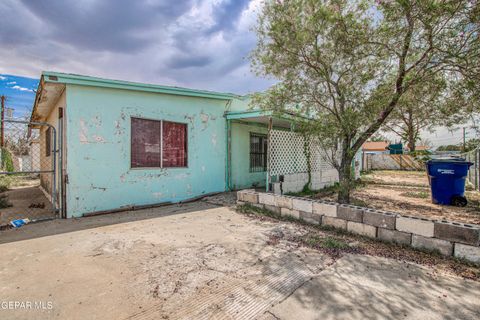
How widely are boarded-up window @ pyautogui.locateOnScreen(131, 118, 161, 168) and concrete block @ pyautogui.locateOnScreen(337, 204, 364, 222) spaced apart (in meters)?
4.63

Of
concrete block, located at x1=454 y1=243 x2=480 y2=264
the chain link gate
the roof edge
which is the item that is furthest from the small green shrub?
concrete block, located at x1=454 y1=243 x2=480 y2=264

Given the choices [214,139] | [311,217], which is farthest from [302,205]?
[214,139]

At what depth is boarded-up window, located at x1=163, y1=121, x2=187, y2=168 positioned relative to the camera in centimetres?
645

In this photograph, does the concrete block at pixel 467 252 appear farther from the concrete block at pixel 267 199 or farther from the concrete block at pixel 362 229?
the concrete block at pixel 267 199

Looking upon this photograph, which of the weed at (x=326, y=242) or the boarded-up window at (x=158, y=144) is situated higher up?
the boarded-up window at (x=158, y=144)

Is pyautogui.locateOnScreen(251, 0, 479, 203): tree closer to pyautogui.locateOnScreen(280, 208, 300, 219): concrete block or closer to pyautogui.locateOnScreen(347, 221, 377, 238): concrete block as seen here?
pyautogui.locateOnScreen(280, 208, 300, 219): concrete block

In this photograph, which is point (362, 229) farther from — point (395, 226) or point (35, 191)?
point (35, 191)

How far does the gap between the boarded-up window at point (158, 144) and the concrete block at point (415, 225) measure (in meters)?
5.32

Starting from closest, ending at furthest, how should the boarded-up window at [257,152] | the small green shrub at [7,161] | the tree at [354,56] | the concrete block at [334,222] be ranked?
the tree at [354,56]
the concrete block at [334,222]
the boarded-up window at [257,152]
the small green shrub at [7,161]

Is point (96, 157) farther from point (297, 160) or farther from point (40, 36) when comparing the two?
point (297, 160)

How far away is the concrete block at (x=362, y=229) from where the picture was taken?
371cm

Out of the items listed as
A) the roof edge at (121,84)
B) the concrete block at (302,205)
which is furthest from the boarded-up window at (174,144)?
the concrete block at (302,205)

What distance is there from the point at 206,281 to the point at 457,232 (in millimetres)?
3219

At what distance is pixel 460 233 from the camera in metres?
2.97
